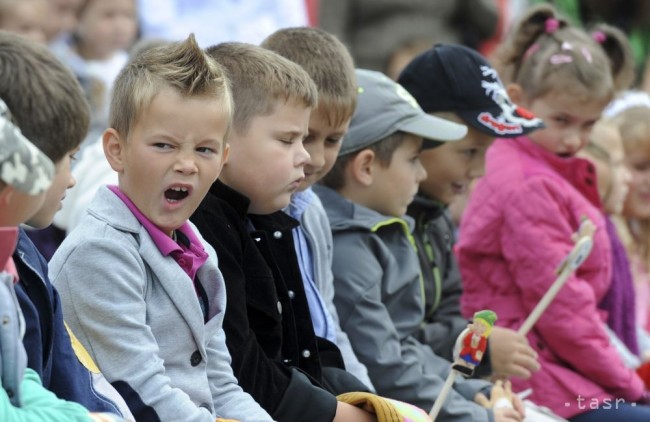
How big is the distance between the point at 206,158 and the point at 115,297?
367mm

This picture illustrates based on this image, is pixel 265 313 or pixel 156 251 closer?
pixel 156 251

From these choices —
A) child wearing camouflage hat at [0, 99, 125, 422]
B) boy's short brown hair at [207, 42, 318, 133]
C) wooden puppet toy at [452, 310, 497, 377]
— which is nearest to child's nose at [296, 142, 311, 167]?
boy's short brown hair at [207, 42, 318, 133]

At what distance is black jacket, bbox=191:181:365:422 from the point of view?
9.71 feet

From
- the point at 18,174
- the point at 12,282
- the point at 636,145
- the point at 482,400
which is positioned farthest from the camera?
the point at 636,145

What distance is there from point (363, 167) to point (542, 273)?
842 mm

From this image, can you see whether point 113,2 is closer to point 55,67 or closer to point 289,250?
point 289,250

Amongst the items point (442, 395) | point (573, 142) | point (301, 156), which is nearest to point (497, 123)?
point (573, 142)

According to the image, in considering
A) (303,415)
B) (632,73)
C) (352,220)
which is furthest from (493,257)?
(303,415)

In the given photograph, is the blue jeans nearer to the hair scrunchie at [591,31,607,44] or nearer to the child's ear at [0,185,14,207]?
the hair scrunchie at [591,31,607,44]

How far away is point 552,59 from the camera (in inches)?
182

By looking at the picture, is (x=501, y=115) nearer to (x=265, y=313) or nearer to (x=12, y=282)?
(x=265, y=313)

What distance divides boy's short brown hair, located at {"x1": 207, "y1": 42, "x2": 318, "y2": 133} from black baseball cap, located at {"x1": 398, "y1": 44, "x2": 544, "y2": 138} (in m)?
1.09

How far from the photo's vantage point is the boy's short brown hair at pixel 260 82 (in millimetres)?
3055

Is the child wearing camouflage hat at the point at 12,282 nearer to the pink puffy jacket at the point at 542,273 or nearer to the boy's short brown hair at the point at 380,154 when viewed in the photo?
the boy's short brown hair at the point at 380,154
